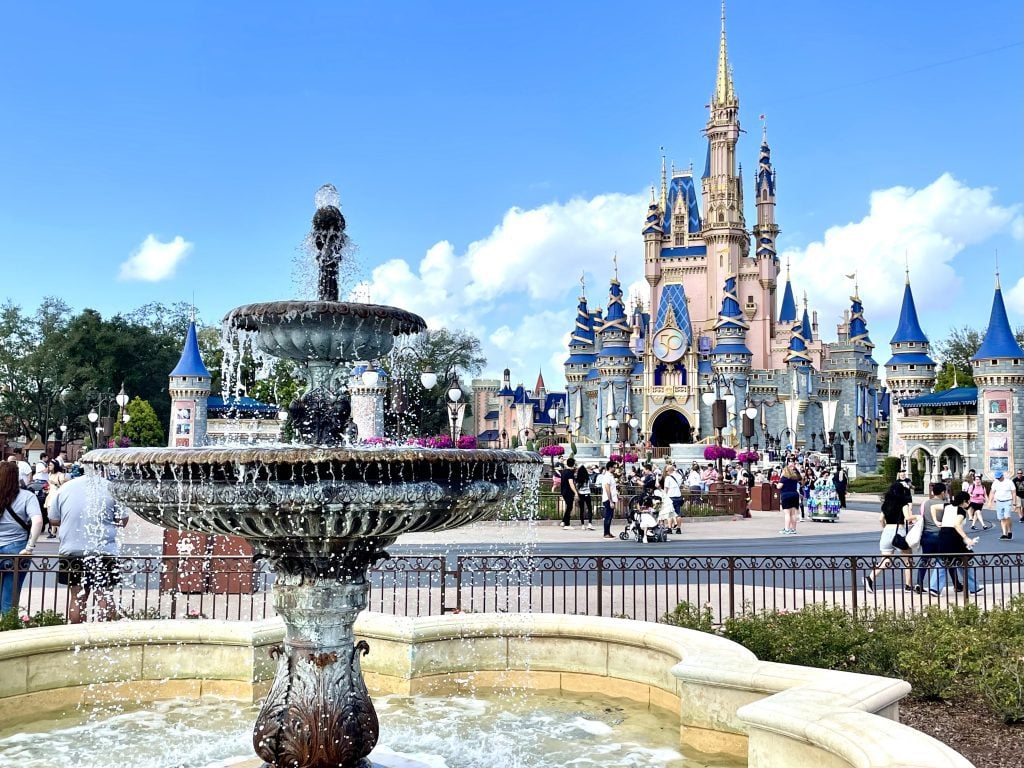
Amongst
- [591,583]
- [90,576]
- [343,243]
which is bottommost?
[591,583]

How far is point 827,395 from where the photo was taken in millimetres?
77500

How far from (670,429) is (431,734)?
7622cm

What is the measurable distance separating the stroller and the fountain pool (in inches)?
506

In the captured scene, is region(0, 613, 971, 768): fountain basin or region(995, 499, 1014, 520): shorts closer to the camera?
region(0, 613, 971, 768): fountain basin

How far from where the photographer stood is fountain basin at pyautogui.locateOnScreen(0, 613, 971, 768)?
19.2 feet

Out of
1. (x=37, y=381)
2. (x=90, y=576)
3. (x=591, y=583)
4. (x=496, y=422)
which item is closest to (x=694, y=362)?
(x=496, y=422)

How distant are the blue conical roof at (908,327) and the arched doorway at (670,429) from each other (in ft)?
69.7

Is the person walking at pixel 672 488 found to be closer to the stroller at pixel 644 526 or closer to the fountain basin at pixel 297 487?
the stroller at pixel 644 526

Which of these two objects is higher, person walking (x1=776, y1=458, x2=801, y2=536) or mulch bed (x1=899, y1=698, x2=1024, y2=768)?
person walking (x1=776, y1=458, x2=801, y2=536)

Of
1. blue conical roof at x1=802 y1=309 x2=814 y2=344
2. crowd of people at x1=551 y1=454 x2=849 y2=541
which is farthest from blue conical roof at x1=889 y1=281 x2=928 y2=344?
crowd of people at x1=551 y1=454 x2=849 y2=541

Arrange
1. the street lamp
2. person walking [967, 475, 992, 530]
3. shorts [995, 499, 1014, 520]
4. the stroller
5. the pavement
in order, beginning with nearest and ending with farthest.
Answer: the pavement, the stroller, shorts [995, 499, 1014, 520], the street lamp, person walking [967, 475, 992, 530]

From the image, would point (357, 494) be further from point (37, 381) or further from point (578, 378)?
point (578, 378)

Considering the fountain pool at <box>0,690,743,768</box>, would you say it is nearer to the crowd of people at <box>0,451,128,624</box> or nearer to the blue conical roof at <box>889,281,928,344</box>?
the crowd of people at <box>0,451,128,624</box>

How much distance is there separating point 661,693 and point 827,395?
248 feet
